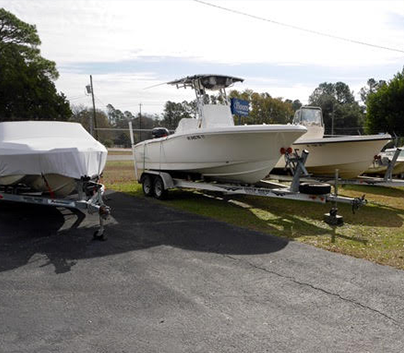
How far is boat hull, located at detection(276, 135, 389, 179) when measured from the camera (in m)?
9.70

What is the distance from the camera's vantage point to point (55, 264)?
16.2ft

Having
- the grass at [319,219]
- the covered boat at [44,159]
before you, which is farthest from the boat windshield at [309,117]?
the covered boat at [44,159]

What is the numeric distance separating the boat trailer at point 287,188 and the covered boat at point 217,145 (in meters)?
0.27

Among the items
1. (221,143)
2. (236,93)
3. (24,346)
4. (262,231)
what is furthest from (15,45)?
(24,346)

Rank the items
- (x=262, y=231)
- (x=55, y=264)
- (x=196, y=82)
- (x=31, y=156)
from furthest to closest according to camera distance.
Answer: (x=196, y=82)
(x=262, y=231)
(x=31, y=156)
(x=55, y=264)

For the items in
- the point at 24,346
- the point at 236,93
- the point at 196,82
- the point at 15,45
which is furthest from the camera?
the point at 236,93

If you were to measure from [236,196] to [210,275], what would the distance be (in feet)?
19.7

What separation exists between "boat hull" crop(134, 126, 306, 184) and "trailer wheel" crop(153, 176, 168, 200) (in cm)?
38

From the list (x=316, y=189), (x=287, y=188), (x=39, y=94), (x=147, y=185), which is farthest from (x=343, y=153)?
(x=39, y=94)

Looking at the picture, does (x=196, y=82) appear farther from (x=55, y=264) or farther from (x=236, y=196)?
(x=55, y=264)

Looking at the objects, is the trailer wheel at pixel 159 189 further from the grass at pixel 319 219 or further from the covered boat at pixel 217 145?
the covered boat at pixel 217 145

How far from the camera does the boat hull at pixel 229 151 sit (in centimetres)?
774

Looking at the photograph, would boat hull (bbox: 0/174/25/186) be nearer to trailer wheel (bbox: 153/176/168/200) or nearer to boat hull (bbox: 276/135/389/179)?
trailer wheel (bbox: 153/176/168/200)

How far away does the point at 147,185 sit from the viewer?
1042 cm
